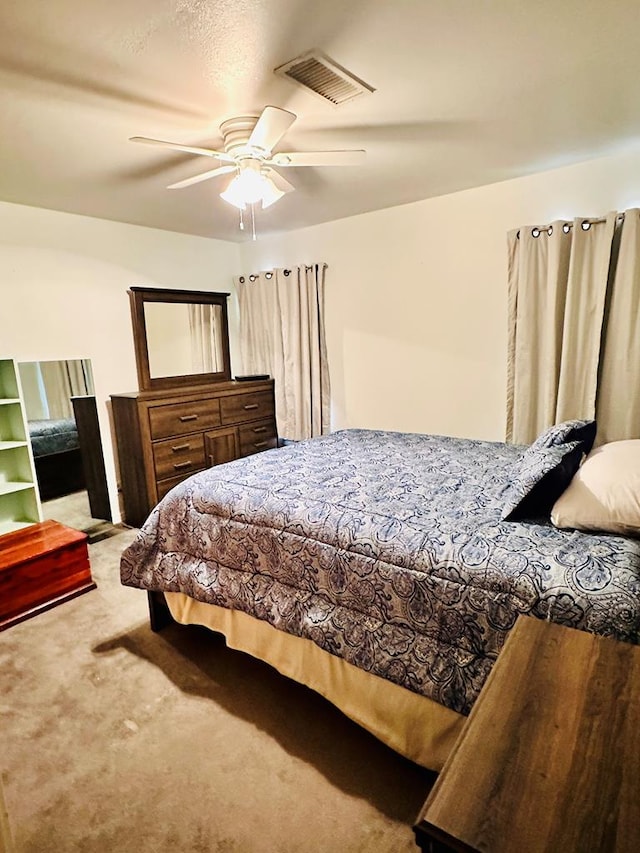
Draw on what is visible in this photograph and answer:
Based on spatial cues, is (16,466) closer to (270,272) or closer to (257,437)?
(257,437)

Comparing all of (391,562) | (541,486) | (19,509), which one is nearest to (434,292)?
(541,486)

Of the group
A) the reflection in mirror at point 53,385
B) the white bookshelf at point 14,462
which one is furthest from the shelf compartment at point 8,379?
the reflection in mirror at point 53,385

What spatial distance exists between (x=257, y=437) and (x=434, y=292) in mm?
2020

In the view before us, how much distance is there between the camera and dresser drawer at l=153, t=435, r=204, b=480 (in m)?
3.46

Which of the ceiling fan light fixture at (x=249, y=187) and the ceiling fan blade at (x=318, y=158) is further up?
the ceiling fan blade at (x=318, y=158)

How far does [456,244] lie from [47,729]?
360 cm

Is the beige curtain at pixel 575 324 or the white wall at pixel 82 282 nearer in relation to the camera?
the beige curtain at pixel 575 324

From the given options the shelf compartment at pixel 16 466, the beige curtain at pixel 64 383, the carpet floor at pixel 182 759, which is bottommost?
the carpet floor at pixel 182 759

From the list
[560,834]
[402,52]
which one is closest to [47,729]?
[560,834]

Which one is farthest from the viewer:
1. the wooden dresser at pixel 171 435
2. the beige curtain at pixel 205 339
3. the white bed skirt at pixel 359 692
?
the beige curtain at pixel 205 339

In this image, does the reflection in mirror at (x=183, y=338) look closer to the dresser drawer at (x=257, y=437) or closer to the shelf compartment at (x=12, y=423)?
the dresser drawer at (x=257, y=437)

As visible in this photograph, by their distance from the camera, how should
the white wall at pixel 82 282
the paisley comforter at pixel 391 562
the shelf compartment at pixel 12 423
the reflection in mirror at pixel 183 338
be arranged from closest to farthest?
the paisley comforter at pixel 391 562 < the shelf compartment at pixel 12 423 < the white wall at pixel 82 282 < the reflection in mirror at pixel 183 338

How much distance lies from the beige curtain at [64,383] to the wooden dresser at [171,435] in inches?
10.2

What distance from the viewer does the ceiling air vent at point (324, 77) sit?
1.62m
